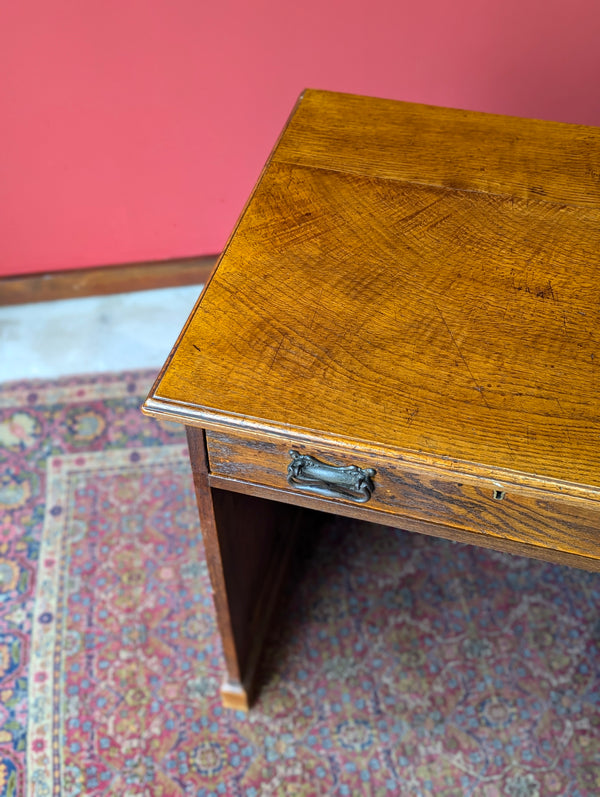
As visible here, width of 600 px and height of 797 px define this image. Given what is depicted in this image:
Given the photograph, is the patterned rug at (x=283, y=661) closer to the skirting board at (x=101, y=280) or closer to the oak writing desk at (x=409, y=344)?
the oak writing desk at (x=409, y=344)

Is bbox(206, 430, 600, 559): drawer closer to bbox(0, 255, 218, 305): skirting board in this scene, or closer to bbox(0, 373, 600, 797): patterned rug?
bbox(0, 373, 600, 797): patterned rug

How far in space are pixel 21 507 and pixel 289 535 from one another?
756 millimetres

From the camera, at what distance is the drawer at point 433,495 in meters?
1.07

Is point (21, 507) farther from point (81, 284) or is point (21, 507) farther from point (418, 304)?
point (418, 304)

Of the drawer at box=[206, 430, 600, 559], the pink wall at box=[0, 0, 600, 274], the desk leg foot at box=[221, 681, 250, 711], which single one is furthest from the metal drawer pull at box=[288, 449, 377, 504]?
the pink wall at box=[0, 0, 600, 274]

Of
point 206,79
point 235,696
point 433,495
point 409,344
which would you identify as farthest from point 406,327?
point 206,79

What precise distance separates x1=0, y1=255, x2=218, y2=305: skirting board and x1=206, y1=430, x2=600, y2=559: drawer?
1.54m

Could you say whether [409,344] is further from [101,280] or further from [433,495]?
[101,280]

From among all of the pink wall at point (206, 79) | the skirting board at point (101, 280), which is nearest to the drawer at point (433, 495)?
the pink wall at point (206, 79)

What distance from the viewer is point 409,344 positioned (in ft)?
A: 3.86

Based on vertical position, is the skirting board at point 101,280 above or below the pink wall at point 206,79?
below

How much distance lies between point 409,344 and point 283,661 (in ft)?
3.33

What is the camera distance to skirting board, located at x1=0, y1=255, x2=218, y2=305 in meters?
2.61

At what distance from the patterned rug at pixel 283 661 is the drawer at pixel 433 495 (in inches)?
31.4
